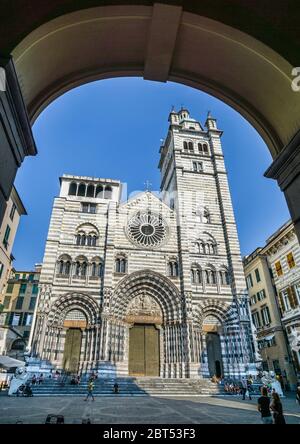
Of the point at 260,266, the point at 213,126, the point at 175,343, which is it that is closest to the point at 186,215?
the point at 260,266

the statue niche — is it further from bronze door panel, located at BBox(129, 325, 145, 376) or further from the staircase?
the staircase

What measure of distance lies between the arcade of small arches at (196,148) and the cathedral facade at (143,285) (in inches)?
198

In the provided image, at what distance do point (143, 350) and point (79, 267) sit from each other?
29.8ft

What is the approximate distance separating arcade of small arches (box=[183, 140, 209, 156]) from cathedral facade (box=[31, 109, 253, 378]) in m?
5.03

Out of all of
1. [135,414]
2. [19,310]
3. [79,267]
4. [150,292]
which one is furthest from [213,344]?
[19,310]

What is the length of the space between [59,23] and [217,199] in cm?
2882

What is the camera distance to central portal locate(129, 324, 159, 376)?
23.2 meters

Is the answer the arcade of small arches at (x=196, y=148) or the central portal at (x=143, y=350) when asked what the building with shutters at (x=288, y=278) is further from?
the arcade of small arches at (x=196, y=148)

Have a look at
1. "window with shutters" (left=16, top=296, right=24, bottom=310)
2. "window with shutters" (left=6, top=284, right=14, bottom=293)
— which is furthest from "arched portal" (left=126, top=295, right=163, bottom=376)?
"window with shutters" (left=6, top=284, right=14, bottom=293)

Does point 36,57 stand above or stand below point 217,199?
below

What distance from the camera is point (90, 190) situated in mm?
29750

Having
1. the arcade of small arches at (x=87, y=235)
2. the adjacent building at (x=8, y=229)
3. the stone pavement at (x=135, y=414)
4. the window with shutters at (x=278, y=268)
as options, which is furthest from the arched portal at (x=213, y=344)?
the adjacent building at (x=8, y=229)

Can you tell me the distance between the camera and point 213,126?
37.2 meters
